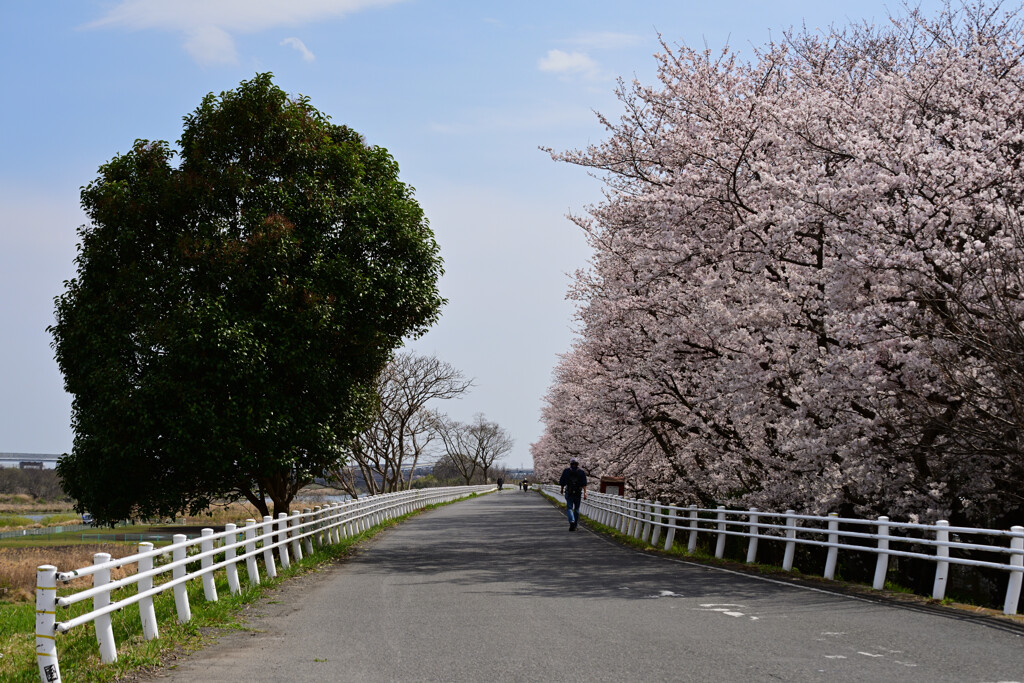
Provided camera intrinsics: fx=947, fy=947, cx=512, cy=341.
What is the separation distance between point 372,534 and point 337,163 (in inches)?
445

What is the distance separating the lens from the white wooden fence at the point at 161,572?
729cm

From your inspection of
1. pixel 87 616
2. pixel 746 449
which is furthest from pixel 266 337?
pixel 87 616

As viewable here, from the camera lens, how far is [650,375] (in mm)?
26516

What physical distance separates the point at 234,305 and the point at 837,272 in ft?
40.8

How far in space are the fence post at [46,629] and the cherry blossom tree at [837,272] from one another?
12.2 meters

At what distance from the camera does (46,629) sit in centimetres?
724

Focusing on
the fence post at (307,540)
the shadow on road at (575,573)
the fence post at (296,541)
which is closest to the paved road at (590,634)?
the shadow on road at (575,573)

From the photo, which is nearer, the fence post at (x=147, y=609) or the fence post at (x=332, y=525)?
the fence post at (x=147, y=609)

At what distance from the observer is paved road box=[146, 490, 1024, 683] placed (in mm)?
8047

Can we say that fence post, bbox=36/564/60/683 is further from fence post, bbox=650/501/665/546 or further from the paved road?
fence post, bbox=650/501/665/546

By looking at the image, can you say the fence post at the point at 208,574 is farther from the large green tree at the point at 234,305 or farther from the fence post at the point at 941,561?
the fence post at the point at 941,561

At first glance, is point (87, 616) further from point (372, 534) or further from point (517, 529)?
point (517, 529)

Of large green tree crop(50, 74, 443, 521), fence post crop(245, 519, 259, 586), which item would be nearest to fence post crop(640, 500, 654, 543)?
large green tree crop(50, 74, 443, 521)

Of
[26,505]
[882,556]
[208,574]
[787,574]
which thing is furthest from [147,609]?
[26,505]
